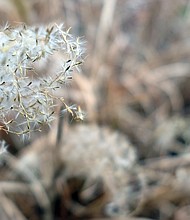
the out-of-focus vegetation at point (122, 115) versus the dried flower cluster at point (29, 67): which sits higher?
the out-of-focus vegetation at point (122, 115)

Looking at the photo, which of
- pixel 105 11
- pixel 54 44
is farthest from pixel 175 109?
pixel 54 44

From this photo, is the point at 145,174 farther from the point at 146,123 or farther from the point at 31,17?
the point at 31,17

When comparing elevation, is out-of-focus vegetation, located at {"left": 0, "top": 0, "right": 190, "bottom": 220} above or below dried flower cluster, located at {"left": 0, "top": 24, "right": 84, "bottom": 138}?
above

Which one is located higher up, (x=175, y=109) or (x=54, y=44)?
(x=175, y=109)

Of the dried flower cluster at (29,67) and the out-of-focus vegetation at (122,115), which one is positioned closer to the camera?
the dried flower cluster at (29,67)

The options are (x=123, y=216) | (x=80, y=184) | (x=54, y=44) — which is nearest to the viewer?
(x=54, y=44)
